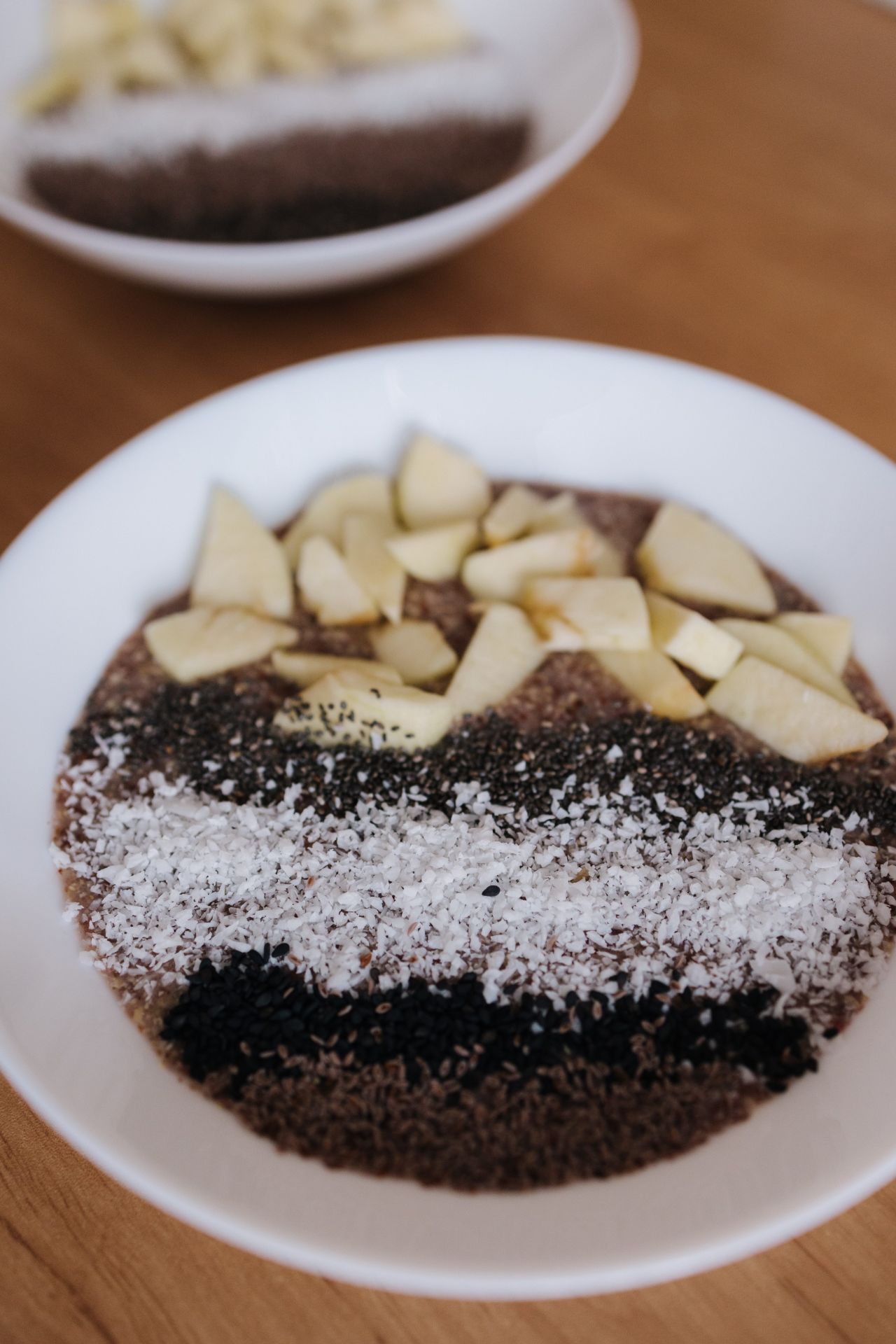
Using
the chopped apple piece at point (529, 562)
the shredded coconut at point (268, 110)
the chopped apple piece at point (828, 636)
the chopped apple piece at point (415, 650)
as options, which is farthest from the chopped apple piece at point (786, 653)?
the shredded coconut at point (268, 110)

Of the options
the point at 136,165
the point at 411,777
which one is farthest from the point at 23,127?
the point at 411,777

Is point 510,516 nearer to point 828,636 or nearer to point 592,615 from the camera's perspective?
A: point 592,615

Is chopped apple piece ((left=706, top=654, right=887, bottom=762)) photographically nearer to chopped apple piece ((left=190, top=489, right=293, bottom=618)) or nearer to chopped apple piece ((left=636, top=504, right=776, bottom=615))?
chopped apple piece ((left=636, top=504, right=776, bottom=615))

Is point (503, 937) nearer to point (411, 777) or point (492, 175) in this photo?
point (411, 777)

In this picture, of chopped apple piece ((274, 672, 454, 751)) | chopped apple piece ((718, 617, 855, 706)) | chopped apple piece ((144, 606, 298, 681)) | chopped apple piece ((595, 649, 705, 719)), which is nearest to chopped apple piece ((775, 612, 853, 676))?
chopped apple piece ((718, 617, 855, 706))

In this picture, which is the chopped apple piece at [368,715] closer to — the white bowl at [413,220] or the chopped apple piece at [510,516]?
the chopped apple piece at [510,516]

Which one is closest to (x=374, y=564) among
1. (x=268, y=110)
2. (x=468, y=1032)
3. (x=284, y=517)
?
(x=284, y=517)
